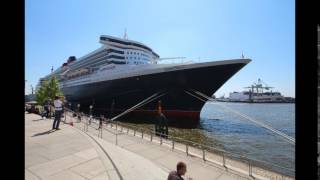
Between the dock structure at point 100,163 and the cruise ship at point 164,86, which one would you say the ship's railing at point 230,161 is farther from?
the cruise ship at point 164,86

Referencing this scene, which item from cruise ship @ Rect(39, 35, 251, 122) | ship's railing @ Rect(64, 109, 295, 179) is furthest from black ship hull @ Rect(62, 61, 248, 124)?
ship's railing @ Rect(64, 109, 295, 179)

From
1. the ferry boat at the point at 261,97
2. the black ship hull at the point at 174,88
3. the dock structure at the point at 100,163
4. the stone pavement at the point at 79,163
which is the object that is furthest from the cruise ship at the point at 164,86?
the ferry boat at the point at 261,97

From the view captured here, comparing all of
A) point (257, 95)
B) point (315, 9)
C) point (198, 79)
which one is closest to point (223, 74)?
point (198, 79)

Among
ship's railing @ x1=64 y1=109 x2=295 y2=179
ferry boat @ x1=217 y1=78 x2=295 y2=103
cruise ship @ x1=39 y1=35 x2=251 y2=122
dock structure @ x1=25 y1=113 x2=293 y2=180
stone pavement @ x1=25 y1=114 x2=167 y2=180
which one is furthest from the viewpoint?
ferry boat @ x1=217 y1=78 x2=295 y2=103

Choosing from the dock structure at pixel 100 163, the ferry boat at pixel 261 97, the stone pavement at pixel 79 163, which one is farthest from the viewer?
the ferry boat at pixel 261 97

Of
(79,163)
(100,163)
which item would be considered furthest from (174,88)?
(79,163)

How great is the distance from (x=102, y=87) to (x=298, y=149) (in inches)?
1446

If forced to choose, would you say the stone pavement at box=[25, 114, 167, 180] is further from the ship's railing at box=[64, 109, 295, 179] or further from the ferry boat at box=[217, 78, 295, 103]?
the ferry boat at box=[217, 78, 295, 103]

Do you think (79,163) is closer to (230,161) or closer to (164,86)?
(230,161)

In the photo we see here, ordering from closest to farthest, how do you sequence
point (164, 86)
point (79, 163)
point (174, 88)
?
point (79, 163) → point (174, 88) → point (164, 86)

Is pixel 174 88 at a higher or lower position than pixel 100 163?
higher
